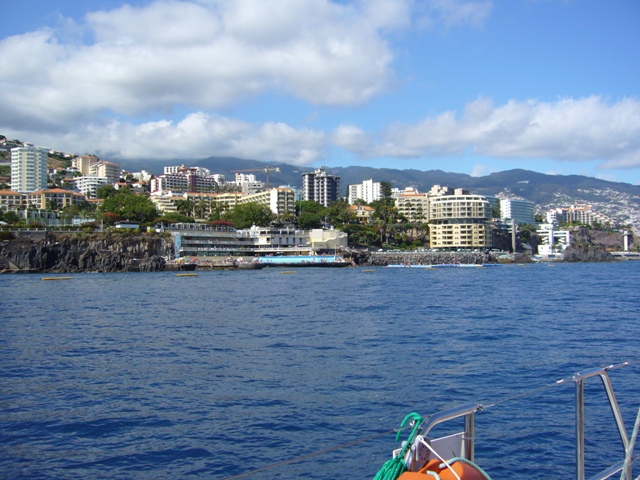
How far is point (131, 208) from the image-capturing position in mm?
111062

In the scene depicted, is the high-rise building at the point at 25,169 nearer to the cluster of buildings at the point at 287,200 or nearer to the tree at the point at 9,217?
the cluster of buildings at the point at 287,200

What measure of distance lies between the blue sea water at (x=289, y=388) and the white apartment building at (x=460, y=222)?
100642mm

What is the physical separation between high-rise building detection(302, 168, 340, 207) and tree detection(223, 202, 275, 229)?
60.9m

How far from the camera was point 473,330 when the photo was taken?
22344 millimetres

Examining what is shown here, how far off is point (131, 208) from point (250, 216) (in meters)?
24.1

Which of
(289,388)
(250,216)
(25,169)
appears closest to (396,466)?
(289,388)

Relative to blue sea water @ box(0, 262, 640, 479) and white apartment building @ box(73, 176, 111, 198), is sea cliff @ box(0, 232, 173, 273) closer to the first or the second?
blue sea water @ box(0, 262, 640, 479)

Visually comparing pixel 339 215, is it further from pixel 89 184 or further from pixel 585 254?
pixel 89 184

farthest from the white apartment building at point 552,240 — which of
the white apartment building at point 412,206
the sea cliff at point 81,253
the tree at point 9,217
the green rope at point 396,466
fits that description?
the green rope at point 396,466

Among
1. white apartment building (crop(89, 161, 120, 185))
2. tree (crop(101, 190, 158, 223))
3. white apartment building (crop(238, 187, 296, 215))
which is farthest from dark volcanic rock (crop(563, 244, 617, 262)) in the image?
white apartment building (crop(89, 161, 120, 185))

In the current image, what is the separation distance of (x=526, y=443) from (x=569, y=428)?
1322mm

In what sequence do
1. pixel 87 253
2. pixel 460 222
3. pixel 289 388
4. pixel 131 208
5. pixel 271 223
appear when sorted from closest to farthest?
pixel 289 388 → pixel 87 253 → pixel 131 208 → pixel 271 223 → pixel 460 222

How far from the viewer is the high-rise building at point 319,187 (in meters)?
184

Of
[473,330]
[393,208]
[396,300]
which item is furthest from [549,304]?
[393,208]
